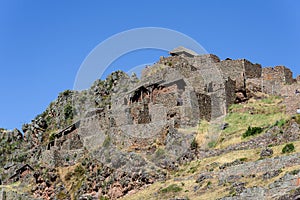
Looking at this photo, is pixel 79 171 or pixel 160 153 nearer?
pixel 160 153

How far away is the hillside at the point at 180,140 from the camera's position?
110ft

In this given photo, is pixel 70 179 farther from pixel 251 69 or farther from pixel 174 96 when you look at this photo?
pixel 251 69

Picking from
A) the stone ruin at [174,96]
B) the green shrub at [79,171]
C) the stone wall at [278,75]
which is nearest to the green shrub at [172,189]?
the stone ruin at [174,96]

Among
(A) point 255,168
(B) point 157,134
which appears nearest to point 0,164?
(B) point 157,134

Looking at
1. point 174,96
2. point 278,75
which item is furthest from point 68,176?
point 278,75

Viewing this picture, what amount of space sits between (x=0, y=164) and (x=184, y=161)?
35.5 m

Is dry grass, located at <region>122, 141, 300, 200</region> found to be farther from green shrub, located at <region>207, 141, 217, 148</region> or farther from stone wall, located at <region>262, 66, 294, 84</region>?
stone wall, located at <region>262, 66, 294, 84</region>

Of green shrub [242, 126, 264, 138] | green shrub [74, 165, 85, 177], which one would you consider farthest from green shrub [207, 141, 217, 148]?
green shrub [74, 165, 85, 177]

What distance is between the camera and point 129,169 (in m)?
41.2

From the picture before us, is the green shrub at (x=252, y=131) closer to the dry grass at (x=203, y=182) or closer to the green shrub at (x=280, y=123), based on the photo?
the green shrub at (x=280, y=123)

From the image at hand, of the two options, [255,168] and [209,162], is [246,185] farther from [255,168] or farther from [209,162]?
[209,162]

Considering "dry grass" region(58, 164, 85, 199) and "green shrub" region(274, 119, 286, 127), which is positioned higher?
"green shrub" region(274, 119, 286, 127)

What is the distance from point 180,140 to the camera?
136 ft

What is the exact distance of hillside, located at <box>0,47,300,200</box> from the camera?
110ft
